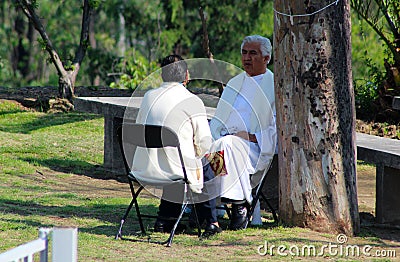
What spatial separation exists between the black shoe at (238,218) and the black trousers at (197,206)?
208 mm

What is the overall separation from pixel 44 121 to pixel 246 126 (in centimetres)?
617

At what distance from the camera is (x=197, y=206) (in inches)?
258

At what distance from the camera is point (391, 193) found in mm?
7371

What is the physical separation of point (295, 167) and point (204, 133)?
2.66 feet

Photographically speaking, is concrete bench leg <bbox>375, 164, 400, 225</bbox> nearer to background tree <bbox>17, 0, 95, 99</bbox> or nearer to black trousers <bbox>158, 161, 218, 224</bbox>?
black trousers <bbox>158, 161, 218, 224</bbox>

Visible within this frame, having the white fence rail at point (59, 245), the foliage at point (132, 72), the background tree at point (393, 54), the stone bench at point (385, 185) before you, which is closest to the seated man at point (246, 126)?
the stone bench at point (385, 185)

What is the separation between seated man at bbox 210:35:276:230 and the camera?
6699 millimetres

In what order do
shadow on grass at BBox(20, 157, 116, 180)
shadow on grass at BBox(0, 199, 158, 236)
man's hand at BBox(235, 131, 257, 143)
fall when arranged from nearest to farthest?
shadow on grass at BBox(0, 199, 158, 236) → man's hand at BBox(235, 131, 257, 143) → shadow on grass at BBox(20, 157, 116, 180)

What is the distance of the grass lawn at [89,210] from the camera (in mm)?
5832

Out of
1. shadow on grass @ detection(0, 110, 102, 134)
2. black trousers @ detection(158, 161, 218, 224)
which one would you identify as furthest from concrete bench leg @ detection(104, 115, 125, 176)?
black trousers @ detection(158, 161, 218, 224)

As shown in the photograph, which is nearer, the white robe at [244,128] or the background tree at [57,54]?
the white robe at [244,128]

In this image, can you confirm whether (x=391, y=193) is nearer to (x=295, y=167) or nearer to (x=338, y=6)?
(x=295, y=167)

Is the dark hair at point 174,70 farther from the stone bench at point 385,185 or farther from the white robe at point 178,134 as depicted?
the stone bench at point 385,185

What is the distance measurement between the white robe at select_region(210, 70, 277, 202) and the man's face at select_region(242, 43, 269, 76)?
0.20ft
